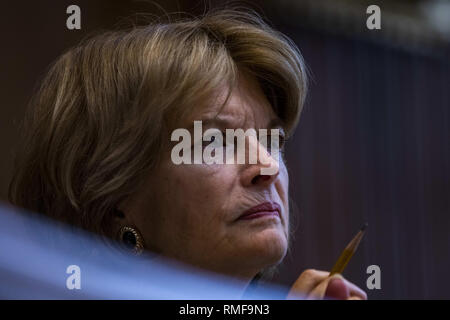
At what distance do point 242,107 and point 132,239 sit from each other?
9.0 inches

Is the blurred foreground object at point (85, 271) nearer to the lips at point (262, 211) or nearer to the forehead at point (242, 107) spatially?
the lips at point (262, 211)

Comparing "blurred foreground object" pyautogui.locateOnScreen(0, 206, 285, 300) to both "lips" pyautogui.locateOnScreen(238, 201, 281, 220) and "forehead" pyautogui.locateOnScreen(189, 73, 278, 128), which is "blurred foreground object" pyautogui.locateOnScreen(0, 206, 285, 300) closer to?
"lips" pyautogui.locateOnScreen(238, 201, 281, 220)

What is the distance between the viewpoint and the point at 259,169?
3.28 feet

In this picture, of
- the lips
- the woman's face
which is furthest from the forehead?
the lips

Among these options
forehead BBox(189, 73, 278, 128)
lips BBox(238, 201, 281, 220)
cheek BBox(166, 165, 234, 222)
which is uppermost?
forehead BBox(189, 73, 278, 128)

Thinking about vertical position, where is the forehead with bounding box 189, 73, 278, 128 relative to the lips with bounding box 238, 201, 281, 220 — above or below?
above

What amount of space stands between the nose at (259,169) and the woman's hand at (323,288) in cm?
13

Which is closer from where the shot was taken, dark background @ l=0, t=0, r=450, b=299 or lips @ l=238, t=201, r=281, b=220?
lips @ l=238, t=201, r=281, b=220

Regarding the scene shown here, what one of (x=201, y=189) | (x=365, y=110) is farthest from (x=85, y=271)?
(x=365, y=110)

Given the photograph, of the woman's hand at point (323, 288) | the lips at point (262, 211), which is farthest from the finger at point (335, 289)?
the lips at point (262, 211)

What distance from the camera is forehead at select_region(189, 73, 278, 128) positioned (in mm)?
1006

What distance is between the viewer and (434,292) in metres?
1.11

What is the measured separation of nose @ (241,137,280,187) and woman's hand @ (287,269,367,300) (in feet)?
0.43

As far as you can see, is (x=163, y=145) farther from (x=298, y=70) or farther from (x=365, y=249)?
(x=365, y=249)
